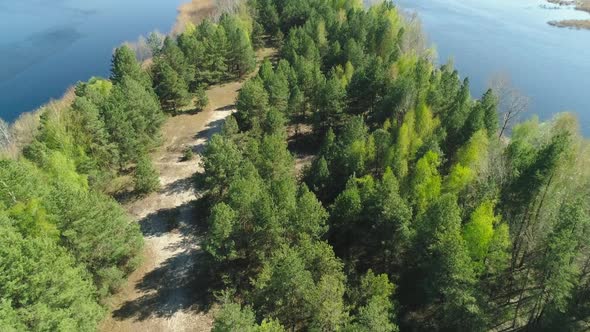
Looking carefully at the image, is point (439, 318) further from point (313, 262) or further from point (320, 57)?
point (320, 57)

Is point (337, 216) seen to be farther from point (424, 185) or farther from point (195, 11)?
point (195, 11)

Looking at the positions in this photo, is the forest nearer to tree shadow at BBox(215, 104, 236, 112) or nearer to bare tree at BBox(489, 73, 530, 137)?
bare tree at BBox(489, 73, 530, 137)

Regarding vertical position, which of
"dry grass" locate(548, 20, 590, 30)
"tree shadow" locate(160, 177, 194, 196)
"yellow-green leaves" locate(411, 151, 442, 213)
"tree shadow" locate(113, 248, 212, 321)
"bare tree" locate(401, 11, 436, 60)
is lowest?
"dry grass" locate(548, 20, 590, 30)

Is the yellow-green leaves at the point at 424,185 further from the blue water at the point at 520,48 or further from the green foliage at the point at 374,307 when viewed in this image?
the blue water at the point at 520,48

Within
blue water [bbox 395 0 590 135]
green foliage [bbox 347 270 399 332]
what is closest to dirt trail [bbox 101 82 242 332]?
green foliage [bbox 347 270 399 332]

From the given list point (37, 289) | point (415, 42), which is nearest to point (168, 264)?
point (37, 289)

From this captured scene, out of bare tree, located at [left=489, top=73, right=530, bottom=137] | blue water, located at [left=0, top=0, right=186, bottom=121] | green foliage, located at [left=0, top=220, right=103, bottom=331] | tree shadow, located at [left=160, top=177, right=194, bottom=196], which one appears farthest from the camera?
blue water, located at [left=0, top=0, right=186, bottom=121]

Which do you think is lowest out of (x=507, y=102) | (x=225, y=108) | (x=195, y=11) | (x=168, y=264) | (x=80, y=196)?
(x=168, y=264)
